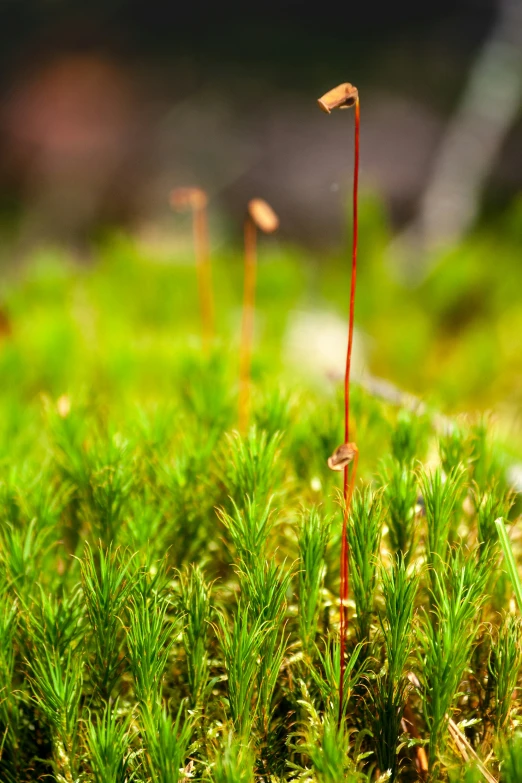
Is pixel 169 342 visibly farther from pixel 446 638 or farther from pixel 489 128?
pixel 489 128

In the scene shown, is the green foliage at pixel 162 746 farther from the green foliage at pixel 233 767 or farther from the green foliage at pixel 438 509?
the green foliage at pixel 438 509

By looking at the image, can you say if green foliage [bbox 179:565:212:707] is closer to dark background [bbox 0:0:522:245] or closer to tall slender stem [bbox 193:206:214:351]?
tall slender stem [bbox 193:206:214:351]

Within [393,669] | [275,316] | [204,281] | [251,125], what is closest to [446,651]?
[393,669]

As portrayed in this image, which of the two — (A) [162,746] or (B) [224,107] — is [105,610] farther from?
(B) [224,107]

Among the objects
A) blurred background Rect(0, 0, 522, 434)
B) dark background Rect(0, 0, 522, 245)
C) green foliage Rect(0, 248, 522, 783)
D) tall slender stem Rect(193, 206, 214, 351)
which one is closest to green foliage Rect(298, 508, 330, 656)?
green foliage Rect(0, 248, 522, 783)

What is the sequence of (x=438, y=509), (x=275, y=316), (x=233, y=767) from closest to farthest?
(x=233, y=767) < (x=438, y=509) < (x=275, y=316)

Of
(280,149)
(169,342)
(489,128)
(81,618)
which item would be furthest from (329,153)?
(81,618)

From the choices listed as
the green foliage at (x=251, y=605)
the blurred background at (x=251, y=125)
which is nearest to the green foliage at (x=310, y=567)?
the green foliage at (x=251, y=605)
